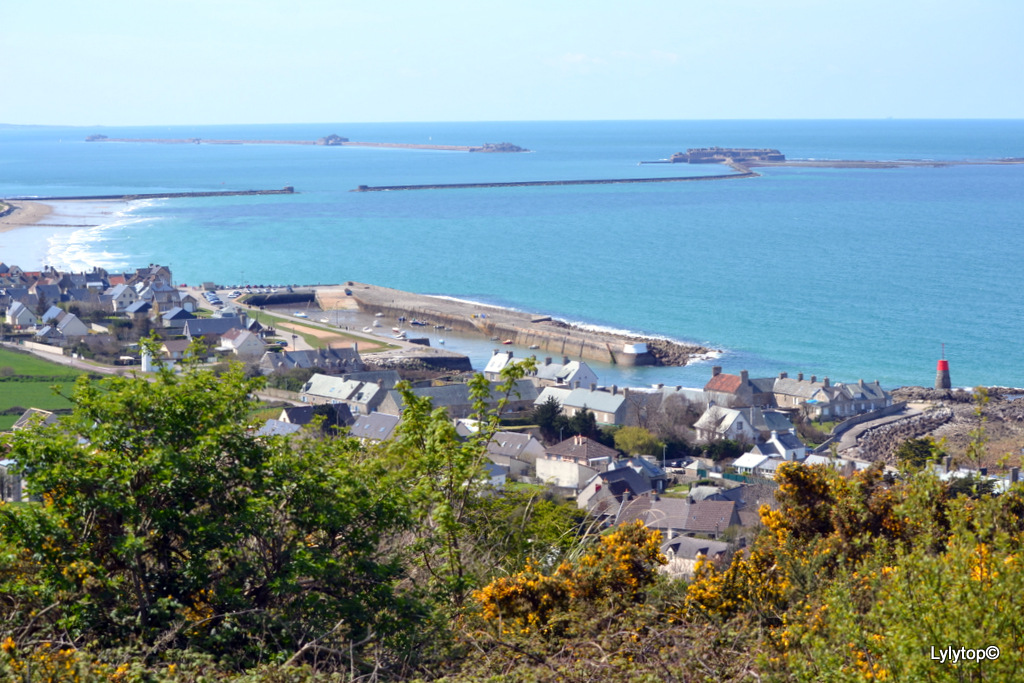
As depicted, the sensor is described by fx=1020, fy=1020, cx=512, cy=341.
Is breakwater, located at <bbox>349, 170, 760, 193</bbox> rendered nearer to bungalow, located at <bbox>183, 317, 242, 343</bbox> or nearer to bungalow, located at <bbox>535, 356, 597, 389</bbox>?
bungalow, located at <bbox>183, 317, 242, 343</bbox>

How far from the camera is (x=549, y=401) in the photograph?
1118 inches

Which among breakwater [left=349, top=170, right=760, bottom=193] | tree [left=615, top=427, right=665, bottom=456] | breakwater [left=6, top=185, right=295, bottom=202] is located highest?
breakwater [left=349, top=170, right=760, bottom=193]

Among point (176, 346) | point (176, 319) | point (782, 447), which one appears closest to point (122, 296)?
point (176, 319)

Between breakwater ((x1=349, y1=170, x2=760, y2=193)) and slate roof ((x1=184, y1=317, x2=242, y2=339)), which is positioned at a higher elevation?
breakwater ((x1=349, y1=170, x2=760, y2=193))

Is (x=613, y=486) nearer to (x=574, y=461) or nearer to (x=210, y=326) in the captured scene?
(x=574, y=461)

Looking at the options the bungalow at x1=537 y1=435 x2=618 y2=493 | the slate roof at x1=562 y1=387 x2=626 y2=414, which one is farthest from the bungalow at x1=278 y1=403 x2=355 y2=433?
the slate roof at x1=562 y1=387 x2=626 y2=414

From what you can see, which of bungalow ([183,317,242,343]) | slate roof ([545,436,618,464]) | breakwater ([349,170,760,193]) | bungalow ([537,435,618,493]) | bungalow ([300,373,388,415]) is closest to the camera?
bungalow ([537,435,618,493])

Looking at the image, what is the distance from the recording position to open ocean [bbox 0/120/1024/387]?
1725 inches

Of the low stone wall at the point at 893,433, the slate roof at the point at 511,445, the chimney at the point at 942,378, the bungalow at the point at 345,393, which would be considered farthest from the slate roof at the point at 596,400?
the chimney at the point at 942,378

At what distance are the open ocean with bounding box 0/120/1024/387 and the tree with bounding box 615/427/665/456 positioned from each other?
31.3 feet

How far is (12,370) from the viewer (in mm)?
32906

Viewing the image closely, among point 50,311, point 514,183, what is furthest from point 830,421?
point 514,183

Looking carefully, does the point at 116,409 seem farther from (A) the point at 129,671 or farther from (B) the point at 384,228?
(B) the point at 384,228

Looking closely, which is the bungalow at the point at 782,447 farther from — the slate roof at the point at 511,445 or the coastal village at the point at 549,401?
the slate roof at the point at 511,445
